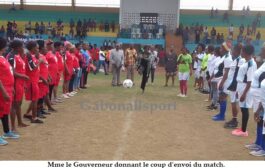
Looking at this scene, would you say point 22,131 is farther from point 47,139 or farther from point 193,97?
point 193,97

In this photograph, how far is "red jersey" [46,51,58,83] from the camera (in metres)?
10.4

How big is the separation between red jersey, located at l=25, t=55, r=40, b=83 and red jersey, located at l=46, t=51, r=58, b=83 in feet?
5.61

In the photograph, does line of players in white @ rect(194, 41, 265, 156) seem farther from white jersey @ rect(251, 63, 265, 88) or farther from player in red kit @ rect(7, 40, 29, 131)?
player in red kit @ rect(7, 40, 29, 131)

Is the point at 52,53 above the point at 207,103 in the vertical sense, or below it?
above

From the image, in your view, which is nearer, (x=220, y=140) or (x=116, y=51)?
(x=220, y=140)

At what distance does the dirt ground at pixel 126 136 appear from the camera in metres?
6.62

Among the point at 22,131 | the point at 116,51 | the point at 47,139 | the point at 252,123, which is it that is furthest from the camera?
the point at 116,51

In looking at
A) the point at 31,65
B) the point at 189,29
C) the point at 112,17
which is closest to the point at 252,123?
the point at 31,65

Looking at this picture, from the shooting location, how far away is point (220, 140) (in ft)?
25.8

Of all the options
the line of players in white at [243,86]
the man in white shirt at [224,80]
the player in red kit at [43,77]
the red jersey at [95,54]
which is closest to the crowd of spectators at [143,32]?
the red jersey at [95,54]

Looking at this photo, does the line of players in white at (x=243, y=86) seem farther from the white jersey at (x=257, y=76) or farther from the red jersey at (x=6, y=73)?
the red jersey at (x=6, y=73)

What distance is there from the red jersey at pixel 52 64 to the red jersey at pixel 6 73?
10.7ft

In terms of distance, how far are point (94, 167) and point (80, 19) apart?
34.8 meters

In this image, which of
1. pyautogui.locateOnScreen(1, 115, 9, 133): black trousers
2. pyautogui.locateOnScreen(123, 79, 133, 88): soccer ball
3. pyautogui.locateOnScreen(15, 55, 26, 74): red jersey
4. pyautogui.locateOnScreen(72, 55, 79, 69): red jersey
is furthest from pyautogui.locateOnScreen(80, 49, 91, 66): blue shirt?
pyautogui.locateOnScreen(1, 115, 9, 133): black trousers
